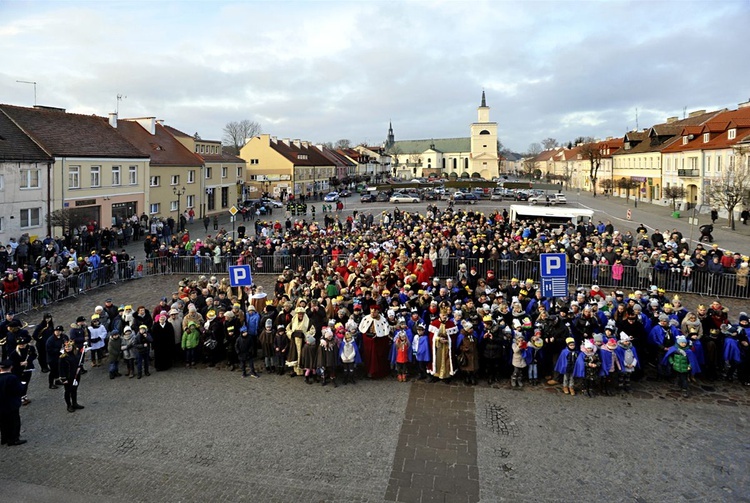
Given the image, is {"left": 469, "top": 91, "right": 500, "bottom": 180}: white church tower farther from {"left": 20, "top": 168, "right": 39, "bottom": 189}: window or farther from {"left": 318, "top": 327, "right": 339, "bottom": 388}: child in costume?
{"left": 318, "top": 327, "right": 339, "bottom": 388}: child in costume

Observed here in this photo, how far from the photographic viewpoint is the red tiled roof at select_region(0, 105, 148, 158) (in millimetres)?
31031

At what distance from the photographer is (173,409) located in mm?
10156

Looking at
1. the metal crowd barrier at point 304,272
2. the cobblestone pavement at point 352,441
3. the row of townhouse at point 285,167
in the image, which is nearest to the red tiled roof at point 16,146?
the metal crowd barrier at point 304,272

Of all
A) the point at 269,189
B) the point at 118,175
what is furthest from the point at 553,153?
the point at 118,175

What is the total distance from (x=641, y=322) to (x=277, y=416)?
318 inches

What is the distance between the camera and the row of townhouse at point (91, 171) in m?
28.8

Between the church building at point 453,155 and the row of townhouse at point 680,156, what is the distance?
1658 inches

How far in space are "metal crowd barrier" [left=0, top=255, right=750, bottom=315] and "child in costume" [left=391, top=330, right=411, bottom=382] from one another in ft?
23.2

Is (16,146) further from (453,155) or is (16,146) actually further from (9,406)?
(453,155)

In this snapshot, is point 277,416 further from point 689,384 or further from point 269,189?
point 269,189

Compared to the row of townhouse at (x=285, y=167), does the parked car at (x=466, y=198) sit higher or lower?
lower

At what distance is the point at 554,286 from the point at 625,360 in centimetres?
320

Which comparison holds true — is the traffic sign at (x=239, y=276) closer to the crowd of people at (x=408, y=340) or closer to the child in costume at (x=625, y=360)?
the crowd of people at (x=408, y=340)

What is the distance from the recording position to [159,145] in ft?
144
